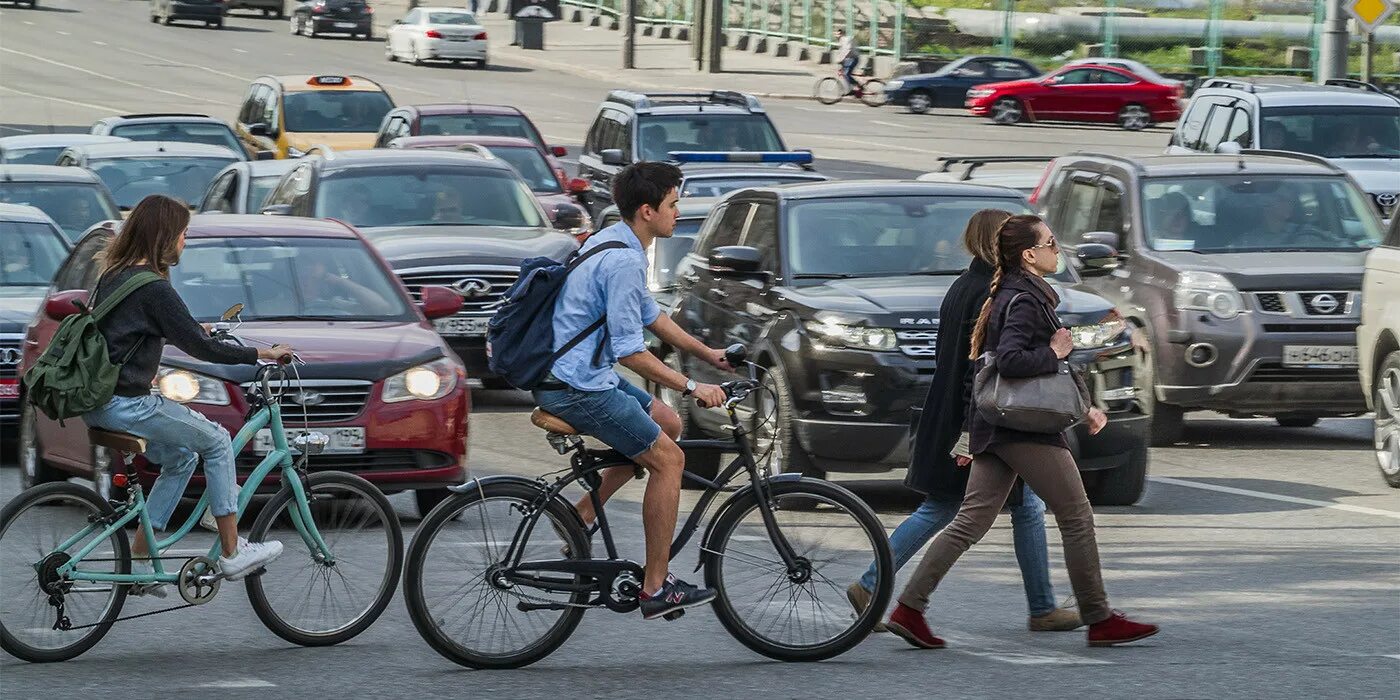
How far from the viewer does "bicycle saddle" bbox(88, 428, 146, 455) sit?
7707 mm

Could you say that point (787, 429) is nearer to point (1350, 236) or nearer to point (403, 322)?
point (403, 322)

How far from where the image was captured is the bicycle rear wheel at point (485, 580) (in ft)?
24.6

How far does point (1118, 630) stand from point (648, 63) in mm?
54129

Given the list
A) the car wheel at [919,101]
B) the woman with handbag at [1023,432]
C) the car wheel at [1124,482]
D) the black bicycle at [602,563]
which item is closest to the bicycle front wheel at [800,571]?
the black bicycle at [602,563]

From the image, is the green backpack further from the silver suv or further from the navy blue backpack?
the silver suv

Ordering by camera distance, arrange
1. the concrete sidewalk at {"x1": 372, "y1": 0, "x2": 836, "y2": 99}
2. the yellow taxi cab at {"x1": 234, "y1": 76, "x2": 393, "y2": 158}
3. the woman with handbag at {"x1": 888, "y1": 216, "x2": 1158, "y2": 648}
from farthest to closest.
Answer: the concrete sidewalk at {"x1": 372, "y1": 0, "x2": 836, "y2": 99}
the yellow taxi cab at {"x1": 234, "y1": 76, "x2": 393, "y2": 158}
the woman with handbag at {"x1": 888, "y1": 216, "x2": 1158, "y2": 648}

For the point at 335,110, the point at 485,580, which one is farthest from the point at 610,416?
the point at 335,110

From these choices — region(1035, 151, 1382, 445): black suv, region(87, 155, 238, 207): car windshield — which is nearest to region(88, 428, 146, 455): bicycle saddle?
region(1035, 151, 1382, 445): black suv

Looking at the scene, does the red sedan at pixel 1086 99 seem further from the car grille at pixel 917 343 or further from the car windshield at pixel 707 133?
the car grille at pixel 917 343

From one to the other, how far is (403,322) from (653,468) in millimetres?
4326

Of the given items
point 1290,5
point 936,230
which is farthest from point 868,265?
point 1290,5

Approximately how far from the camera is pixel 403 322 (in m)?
11.6

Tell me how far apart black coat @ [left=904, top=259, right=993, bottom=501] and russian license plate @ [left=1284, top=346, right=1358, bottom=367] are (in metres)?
5.91

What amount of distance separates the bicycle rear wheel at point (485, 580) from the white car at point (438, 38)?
5323 centimetres
